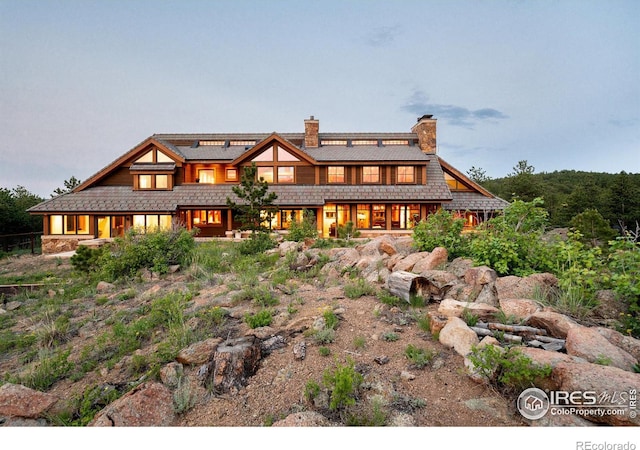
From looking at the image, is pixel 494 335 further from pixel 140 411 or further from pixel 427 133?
pixel 427 133

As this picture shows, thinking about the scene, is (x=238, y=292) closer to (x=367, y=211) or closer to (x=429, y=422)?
(x=429, y=422)

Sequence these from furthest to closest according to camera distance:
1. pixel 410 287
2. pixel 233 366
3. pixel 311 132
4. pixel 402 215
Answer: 1. pixel 311 132
2. pixel 402 215
3. pixel 410 287
4. pixel 233 366

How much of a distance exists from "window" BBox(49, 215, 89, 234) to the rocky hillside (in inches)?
621

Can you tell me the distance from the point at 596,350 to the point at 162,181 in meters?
23.8

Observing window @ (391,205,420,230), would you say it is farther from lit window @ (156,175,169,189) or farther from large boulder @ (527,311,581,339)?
large boulder @ (527,311,581,339)

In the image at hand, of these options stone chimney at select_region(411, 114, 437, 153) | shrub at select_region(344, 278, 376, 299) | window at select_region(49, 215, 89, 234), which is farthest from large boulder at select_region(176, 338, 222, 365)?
stone chimney at select_region(411, 114, 437, 153)

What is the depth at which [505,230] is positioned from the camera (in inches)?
247

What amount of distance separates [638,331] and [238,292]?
6.89 meters

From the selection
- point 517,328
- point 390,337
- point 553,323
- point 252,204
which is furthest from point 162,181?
point 553,323

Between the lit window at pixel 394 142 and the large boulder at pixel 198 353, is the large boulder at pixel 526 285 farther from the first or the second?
the lit window at pixel 394 142

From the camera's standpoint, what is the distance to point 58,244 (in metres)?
19.1

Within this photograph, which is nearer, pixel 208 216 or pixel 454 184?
pixel 208 216

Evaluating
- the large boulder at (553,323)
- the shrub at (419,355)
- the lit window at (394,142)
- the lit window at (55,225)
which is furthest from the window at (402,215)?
the lit window at (55,225)

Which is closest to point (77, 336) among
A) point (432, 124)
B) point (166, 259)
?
point (166, 259)
